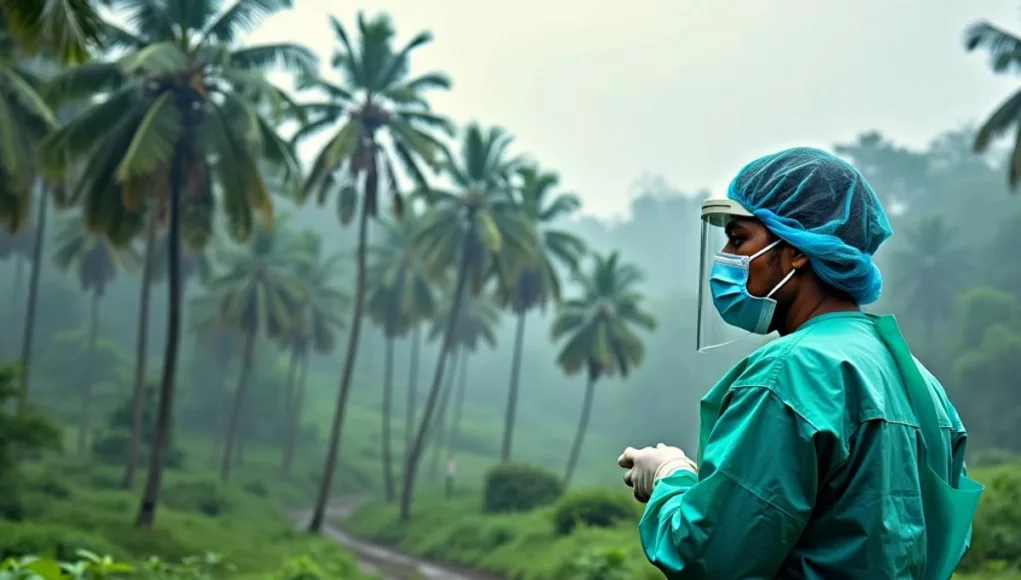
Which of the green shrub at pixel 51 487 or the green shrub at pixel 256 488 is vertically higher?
the green shrub at pixel 51 487

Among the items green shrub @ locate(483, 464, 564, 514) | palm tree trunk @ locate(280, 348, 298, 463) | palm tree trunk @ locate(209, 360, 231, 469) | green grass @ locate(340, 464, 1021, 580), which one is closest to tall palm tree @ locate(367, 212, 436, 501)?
green grass @ locate(340, 464, 1021, 580)

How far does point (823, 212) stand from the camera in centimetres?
176

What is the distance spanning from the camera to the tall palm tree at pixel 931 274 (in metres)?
48.3

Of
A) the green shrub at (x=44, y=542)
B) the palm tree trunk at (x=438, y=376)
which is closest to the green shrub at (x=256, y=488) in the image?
the palm tree trunk at (x=438, y=376)

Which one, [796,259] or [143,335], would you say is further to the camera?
[143,335]

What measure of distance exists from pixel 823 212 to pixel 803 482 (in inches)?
21.6

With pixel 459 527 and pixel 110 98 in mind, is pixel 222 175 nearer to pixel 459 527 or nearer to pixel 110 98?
pixel 110 98

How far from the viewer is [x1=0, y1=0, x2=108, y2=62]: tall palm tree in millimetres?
7852

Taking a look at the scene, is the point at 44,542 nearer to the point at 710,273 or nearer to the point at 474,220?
the point at 710,273

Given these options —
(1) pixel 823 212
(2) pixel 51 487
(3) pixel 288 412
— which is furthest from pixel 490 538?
(3) pixel 288 412

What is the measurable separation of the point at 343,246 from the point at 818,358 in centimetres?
7588

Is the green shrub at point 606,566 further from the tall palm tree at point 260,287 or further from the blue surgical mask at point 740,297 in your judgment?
the tall palm tree at point 260,287

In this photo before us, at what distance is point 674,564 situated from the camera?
1538mm

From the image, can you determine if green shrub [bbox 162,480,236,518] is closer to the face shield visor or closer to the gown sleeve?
the face shield visor
